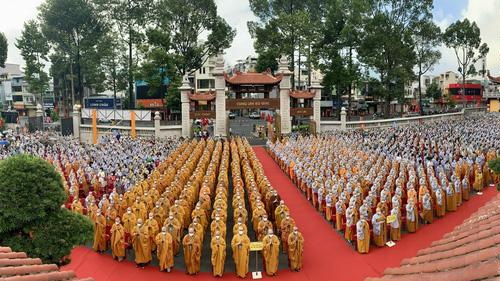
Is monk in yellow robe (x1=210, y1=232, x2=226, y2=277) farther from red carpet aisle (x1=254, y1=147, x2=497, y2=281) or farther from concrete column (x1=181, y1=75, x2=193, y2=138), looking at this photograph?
concrete column (x1=181, y1=75, x2=193, y2=138)

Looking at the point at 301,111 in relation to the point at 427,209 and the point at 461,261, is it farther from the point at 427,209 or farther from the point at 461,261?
the point at 461,261

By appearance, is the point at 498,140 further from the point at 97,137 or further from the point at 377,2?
the point at 97,137

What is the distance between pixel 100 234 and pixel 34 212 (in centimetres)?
544

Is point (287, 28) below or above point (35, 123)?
above

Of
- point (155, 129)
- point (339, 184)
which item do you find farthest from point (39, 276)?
point (155, 129)

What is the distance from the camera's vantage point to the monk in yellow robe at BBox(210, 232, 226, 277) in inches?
392

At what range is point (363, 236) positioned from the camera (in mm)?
11273

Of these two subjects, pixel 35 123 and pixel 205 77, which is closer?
pixel 35 123

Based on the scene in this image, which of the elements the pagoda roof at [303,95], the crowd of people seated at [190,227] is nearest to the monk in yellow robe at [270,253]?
the crowd of people seated at [190,227]

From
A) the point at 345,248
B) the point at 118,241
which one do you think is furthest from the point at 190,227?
the point at 345,248

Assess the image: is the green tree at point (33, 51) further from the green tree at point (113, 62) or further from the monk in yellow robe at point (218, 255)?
the monk in yellow robe at point (218, 255)

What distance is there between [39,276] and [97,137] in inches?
1190

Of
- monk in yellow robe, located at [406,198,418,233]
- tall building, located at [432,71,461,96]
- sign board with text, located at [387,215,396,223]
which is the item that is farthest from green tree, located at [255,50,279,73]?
tall building, located at [432,71,461,96]

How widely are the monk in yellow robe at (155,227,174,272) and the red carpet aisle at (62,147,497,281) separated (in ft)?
0.73
